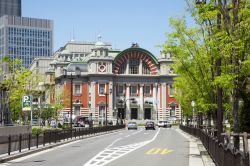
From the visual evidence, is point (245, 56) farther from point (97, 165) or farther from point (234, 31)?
point (97, 165)

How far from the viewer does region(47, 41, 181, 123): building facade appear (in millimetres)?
122625

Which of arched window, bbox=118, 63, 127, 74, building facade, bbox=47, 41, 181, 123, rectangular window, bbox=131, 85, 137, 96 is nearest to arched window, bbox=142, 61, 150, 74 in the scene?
building facade, bbox=47, 41, 181, 123

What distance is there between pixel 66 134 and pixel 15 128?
20.1 feet

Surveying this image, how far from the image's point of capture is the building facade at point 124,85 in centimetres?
12262

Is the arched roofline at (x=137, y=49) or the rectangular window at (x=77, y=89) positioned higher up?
the arched roofline at (x=137, y=49)

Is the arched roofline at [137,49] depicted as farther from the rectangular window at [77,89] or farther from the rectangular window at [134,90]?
the rectangular window at [77,89]

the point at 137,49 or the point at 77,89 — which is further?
the point at 77,89

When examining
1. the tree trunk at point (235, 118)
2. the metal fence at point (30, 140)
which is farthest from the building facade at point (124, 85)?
the tree trunk at point (235, 118)

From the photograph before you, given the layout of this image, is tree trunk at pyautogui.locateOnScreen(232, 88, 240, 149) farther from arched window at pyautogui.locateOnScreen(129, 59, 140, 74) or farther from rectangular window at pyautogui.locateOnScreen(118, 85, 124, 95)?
rectangular window at pyautogui.locateOnScreen(118, 85, 124, 95)

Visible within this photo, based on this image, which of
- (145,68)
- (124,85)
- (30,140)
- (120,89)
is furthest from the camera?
(145,68)

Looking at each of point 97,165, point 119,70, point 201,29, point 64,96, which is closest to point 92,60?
point 119,70

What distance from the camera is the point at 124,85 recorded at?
12681 centimetres

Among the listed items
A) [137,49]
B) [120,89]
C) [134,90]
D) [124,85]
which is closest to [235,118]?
[137,49]

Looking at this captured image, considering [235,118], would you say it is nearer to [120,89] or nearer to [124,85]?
[124,85]
